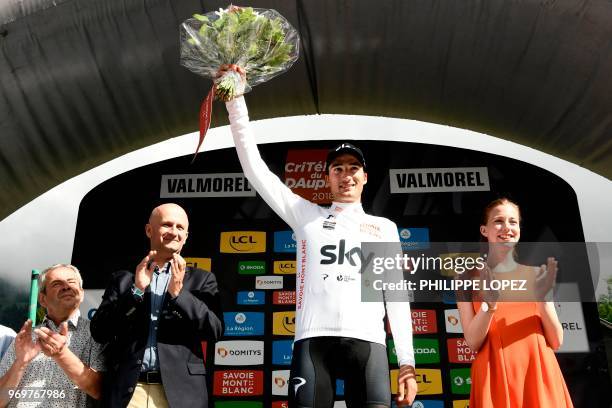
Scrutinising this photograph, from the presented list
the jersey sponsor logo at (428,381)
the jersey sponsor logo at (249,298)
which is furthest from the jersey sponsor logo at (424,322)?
the jersey sponsor logo at (249,298)

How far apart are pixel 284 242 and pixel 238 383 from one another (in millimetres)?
1146

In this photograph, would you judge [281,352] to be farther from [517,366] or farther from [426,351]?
[517,366]

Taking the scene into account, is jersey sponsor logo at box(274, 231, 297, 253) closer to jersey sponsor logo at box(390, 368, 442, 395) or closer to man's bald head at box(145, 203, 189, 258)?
jersey sponsor logo at box(390, 368, 442, 395)

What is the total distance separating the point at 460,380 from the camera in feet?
14.9

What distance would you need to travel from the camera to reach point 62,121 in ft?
12.7

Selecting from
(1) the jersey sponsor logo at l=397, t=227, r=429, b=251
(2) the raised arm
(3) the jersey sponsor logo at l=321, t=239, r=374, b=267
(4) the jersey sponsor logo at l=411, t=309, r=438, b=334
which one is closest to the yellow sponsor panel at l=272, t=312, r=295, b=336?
(4) the jersey sponsor logo at l=411, t=309, r=438, b=334

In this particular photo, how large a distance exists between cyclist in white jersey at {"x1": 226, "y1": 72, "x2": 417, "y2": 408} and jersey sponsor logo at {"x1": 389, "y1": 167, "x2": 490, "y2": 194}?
7.49ft

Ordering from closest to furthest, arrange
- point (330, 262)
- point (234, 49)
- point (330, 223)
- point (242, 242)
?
point (330, 262), point (330, 223), point (234, 49), point (242, 242)

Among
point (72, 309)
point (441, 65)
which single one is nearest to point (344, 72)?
point (441, 65)

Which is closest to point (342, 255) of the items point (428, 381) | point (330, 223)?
point (330, 223)

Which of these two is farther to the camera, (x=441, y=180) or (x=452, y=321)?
(x=441, y=180)

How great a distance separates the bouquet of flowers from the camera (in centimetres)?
270

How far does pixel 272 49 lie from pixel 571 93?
1895mm

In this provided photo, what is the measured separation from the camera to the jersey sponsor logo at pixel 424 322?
15.2 ft
